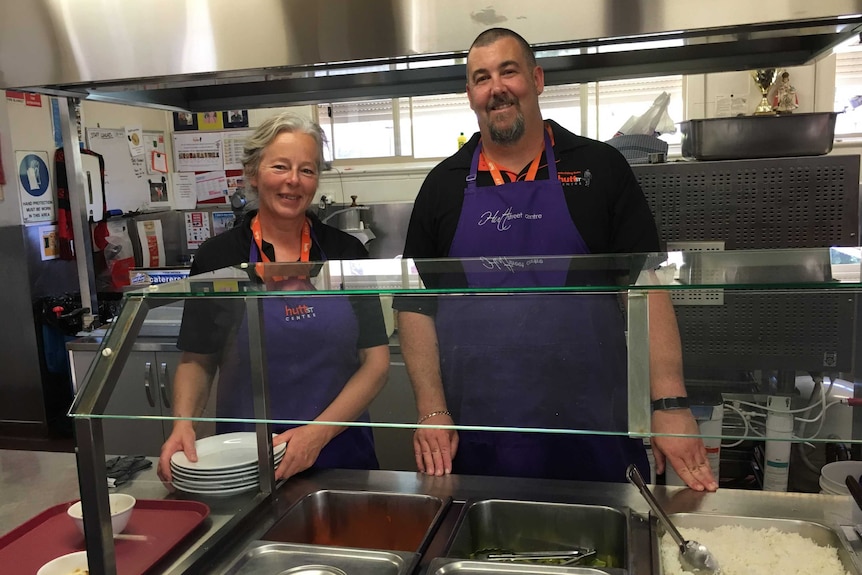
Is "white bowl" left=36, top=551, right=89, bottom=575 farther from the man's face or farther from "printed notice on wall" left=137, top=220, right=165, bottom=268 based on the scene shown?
"printed notice on wall" left=137, top=220, right=165, bottom=268

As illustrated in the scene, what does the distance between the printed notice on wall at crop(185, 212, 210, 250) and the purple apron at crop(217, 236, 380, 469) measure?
3988 millimetres

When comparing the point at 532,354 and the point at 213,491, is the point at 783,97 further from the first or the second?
the point at 213,491

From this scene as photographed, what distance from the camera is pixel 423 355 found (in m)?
1.09

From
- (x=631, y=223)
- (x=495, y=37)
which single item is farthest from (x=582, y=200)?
(x=495, y=37)

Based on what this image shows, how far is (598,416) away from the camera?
3.22 ft

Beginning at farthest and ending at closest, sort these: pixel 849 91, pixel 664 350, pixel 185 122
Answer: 1. pixel 185 122
2. pixel 849 91
3. pixel 664 350

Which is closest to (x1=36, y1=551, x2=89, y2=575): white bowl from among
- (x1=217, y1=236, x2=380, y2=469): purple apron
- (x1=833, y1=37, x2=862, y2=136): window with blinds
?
(x1=217, y1=236, x2=380, y2=469): purple apron

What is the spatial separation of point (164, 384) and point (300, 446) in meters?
0.42

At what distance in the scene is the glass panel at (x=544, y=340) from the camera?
945 millimetres

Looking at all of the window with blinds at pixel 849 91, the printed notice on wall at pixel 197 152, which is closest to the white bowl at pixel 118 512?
the printed notice on wall at pixel 197 152

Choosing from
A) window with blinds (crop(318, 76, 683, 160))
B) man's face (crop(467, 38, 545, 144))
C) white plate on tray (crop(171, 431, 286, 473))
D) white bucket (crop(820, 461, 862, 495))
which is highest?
window with blinds (crop(318, 76, 683, 160))

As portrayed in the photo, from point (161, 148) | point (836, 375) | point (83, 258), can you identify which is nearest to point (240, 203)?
point (161, 148)

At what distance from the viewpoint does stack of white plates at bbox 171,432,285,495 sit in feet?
4.40

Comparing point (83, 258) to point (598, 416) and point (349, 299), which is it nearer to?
point (349, 299)
